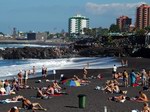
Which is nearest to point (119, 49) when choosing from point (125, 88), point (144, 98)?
point (125, 88)

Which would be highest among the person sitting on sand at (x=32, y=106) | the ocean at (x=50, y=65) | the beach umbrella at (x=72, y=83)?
the person sitting on sand at (x=32, y=106)

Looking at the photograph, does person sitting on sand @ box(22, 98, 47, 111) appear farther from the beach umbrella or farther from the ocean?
the ocean

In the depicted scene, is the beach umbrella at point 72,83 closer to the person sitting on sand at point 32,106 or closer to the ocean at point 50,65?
the person sitting on sand at point 32,106

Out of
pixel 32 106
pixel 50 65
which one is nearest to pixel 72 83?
pixel 32 106

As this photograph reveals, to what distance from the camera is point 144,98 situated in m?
25.7

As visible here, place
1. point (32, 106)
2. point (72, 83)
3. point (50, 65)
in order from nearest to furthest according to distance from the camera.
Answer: point (32, 106)
point (72, 83)
point (50, 65)

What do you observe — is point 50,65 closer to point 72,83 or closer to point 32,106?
point 72,83

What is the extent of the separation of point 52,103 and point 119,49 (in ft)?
295

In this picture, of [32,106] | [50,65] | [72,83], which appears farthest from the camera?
[50,65]

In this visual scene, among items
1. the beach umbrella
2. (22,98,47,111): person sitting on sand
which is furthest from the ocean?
(22,98,47,111): person sitting on sand

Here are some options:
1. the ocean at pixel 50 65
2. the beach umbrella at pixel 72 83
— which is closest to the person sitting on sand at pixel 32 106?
the beach umbrella at pixel 72 83

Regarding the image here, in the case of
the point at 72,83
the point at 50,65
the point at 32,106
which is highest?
the point at 32,106

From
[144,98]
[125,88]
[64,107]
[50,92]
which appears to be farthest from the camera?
[125,88]

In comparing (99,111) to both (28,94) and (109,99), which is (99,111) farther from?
(28,94)
